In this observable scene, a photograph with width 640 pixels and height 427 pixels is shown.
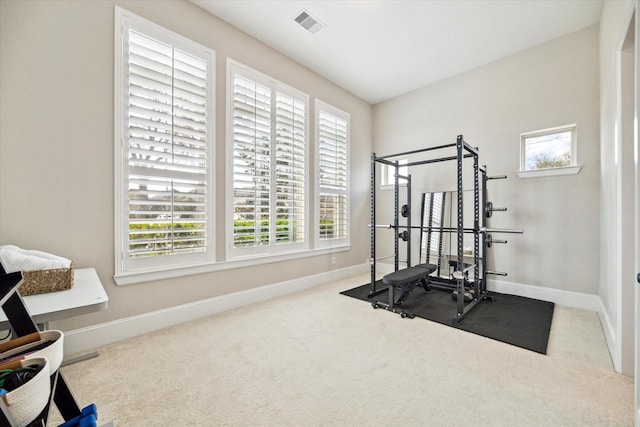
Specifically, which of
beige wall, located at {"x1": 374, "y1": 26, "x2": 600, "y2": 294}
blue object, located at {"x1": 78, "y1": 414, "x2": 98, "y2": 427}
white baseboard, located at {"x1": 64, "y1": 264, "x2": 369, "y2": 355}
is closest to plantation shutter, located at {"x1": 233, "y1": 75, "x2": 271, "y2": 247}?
white baseboard, located at {"x1": 64, "y1": 264, "x2": 369, "y2": 355}

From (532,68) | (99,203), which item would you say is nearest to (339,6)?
(532,68)

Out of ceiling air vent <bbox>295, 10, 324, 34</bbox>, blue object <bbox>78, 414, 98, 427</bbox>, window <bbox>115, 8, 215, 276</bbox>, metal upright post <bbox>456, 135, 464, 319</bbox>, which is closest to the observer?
blue object <bbox>78, 414, 98, 427</bbox>

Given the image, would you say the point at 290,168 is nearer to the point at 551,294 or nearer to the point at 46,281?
the point at 46,281

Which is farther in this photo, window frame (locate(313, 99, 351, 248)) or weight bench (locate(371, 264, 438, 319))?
window frame (locate(313, 99, 351, 248))

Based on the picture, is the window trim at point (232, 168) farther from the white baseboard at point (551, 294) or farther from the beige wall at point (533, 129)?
the white baseboard at point (551, 294)

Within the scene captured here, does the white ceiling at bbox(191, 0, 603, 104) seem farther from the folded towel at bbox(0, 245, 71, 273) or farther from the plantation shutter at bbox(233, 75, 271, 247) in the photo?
the folded towel at bbox(0, 245, 71, 273)

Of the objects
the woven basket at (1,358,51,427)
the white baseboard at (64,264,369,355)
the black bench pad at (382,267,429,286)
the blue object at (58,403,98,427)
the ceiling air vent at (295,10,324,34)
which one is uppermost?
the ceiling air vent at (295,10,324,34)

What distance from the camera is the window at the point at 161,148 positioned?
2281 mm

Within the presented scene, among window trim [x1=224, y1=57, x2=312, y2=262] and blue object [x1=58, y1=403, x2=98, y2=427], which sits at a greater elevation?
window trim [x1=224, y1=57, x2=312, y2=262]

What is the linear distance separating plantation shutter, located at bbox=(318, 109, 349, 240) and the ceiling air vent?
45.0 inches

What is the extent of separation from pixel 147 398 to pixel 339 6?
3578 mm

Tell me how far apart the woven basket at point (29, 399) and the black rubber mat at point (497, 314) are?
277cm

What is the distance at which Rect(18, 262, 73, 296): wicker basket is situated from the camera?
151 centimetres

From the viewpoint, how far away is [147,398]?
5.13 feet
